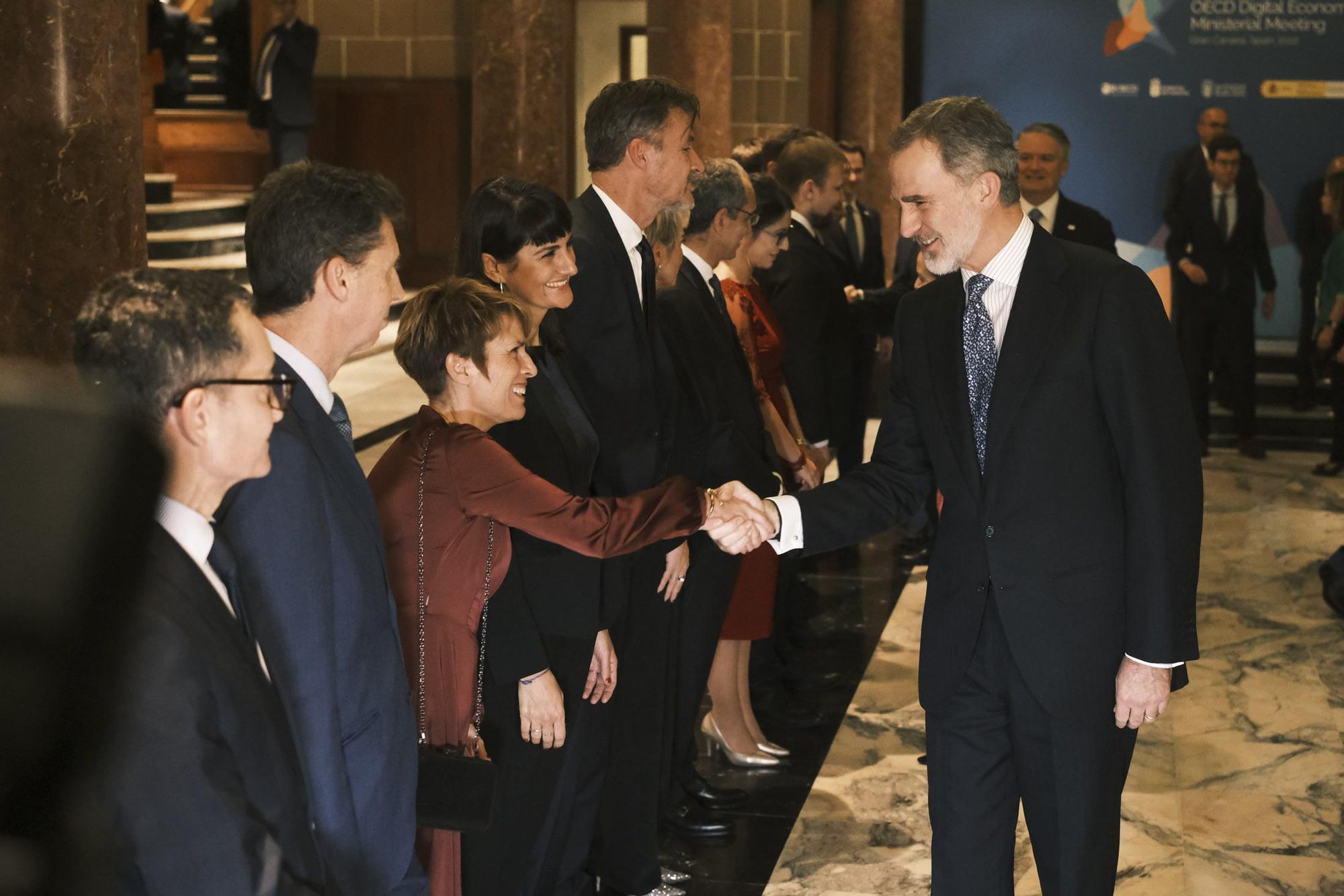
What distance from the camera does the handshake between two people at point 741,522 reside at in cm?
309

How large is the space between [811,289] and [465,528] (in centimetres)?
373

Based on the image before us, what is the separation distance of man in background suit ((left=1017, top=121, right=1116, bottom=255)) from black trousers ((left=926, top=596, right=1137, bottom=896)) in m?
4.14

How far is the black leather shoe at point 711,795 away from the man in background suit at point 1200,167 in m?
6.73

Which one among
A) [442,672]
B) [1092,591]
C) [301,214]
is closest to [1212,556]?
[1092,591]

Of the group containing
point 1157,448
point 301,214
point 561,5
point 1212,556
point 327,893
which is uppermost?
point 561,5

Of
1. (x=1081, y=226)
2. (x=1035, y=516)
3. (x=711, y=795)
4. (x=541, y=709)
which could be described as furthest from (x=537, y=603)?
(x=1081, y=226)

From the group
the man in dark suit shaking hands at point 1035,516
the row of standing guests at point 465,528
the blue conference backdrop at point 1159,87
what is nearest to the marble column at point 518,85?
the row of standing guests at point 465,528

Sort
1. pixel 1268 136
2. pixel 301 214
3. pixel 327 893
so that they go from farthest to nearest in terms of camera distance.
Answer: pixel 1268 136 → pixel 301 214 → pixel 327 893

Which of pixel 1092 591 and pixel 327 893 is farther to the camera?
pixel 1092 591

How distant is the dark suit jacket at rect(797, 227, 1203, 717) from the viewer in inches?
102

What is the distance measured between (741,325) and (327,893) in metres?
3.20

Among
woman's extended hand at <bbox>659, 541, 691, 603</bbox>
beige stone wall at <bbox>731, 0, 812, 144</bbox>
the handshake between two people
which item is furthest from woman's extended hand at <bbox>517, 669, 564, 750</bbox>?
beige stone wall at <bbox>731, 0, 812, 144</bbox>

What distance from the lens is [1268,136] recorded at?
10391 millimetres

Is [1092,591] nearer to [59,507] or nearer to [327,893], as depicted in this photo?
[327,893]
